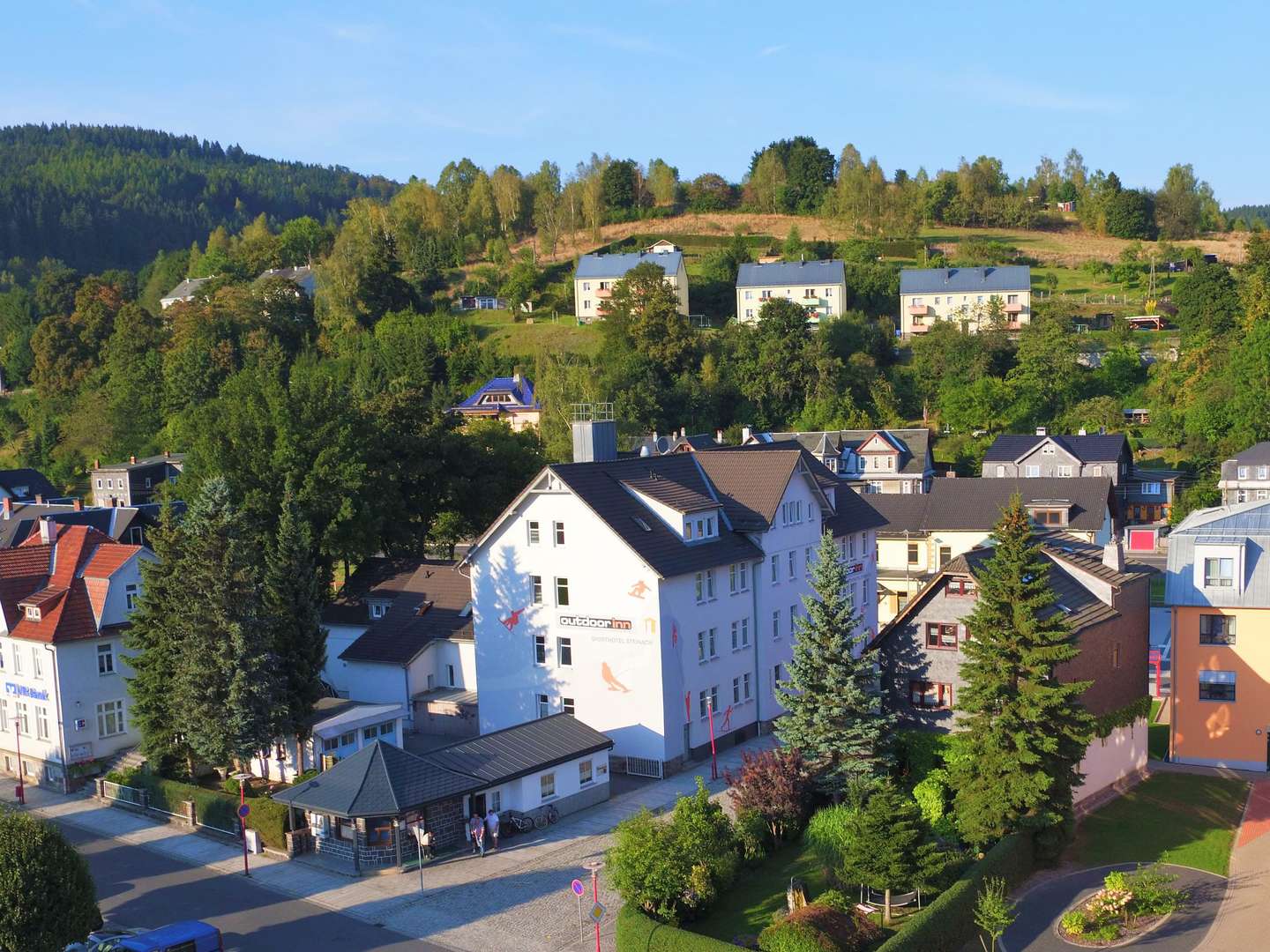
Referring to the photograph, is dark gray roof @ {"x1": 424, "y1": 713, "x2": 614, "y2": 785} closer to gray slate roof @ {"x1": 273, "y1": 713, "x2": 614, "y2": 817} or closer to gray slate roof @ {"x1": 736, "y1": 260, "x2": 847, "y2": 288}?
gray slate roof @ {"x1": 273, "y1": 713, "x2": 614, "y2": 817}

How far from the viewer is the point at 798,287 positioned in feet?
360

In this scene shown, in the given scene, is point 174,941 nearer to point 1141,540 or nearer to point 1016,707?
point 1016,707

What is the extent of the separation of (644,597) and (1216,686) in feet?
55.8

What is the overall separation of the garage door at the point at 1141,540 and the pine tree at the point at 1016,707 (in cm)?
4225

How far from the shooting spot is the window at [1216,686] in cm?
3341

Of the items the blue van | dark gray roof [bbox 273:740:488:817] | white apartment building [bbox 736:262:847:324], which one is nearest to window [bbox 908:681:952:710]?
dark gray roof [bbox 273:740:488:817]

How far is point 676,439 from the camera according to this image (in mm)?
80438

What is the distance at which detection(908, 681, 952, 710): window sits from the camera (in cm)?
2959

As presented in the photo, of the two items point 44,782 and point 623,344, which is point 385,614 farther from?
point 623,344

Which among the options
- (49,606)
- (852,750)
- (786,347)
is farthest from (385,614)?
(786,347)

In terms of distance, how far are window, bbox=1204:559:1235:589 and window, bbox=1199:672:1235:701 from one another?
2.60 m

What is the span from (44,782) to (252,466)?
13.4 meters

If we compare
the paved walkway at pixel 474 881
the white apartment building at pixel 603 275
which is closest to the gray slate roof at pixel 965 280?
the white apartment building at pixel 603 275

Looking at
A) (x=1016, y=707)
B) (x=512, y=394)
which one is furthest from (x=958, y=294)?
(x=1016, y=707)
